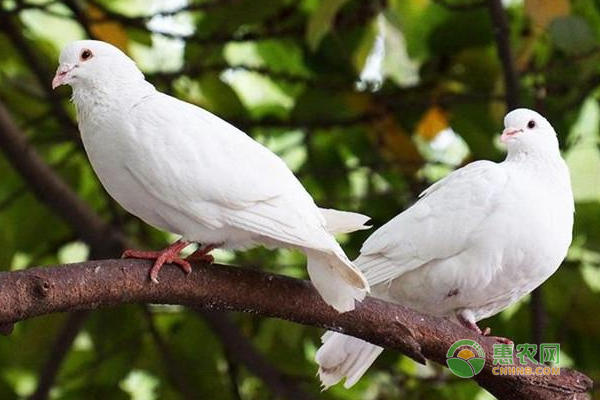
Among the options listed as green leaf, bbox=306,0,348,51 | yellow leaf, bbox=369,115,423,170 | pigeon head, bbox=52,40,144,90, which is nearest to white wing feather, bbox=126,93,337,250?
pigeon head, bbox=52,40,144,90

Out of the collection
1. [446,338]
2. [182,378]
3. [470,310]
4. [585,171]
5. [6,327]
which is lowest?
[182,378]

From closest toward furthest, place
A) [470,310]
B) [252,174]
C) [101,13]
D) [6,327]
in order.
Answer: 1. [6,327]
2. [252,174]
3. [470,310]
4. [101,13]

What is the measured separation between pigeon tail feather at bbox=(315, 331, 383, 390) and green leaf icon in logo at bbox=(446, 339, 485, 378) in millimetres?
535

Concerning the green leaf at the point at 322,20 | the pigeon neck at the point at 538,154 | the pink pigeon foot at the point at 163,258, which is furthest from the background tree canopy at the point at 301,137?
the pink pigeon foot at the point at 163,258

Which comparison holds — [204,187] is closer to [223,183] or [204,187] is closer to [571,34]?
[223,183]

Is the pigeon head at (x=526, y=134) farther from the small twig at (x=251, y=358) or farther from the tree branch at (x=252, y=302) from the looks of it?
the small twig at (x=251, y=358)

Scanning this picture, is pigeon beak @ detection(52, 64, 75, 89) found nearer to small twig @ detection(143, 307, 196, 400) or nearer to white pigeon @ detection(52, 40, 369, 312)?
white pigeon @ detection(52, 40, 369, 312)

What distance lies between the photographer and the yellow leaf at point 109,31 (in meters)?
5.51

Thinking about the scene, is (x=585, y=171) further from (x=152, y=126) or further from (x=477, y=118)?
(x=152, y=126)

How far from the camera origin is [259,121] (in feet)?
20.4

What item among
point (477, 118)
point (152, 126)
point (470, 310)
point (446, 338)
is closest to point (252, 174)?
point (152, 126)

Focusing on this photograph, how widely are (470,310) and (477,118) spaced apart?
2.32 metres

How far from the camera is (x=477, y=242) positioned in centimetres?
389

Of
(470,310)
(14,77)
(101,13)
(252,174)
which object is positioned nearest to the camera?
(252,174)
